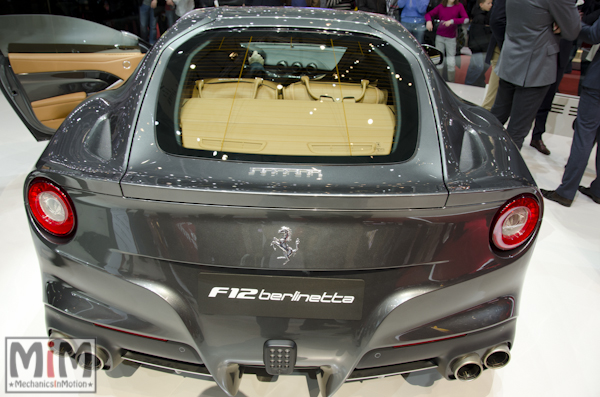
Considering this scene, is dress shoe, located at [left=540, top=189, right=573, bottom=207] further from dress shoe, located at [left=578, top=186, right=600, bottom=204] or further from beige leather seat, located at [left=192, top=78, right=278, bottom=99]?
beige leather seat, located at [left=192, top=78, right=278, bottom=99]

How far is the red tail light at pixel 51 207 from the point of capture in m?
1.14

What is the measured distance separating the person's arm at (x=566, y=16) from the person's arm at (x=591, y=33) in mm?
140

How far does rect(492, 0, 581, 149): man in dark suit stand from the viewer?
2.97 metres

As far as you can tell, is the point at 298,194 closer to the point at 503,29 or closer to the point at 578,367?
the point at 578,367

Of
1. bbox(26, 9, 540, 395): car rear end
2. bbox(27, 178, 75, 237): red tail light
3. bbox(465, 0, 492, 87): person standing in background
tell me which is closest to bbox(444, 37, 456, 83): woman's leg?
bbox(465, 0, 492, 87): person standing in background

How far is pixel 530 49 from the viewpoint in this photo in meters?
3.16

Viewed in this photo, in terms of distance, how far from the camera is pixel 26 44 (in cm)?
287

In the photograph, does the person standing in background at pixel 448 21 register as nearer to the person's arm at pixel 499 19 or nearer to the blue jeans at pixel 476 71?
the blue jeans at pixel 476 71

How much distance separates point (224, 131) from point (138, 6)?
23.3 ft

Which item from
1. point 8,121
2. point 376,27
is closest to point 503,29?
point 376,27

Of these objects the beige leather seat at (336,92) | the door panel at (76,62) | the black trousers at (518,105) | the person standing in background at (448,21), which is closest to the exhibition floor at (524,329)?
the black trousers at (518,105)

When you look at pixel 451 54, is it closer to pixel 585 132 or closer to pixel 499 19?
pixel 499 19

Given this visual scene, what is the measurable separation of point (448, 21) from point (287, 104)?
645 centimetres

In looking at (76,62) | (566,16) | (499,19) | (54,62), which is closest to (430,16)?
(499,19)
